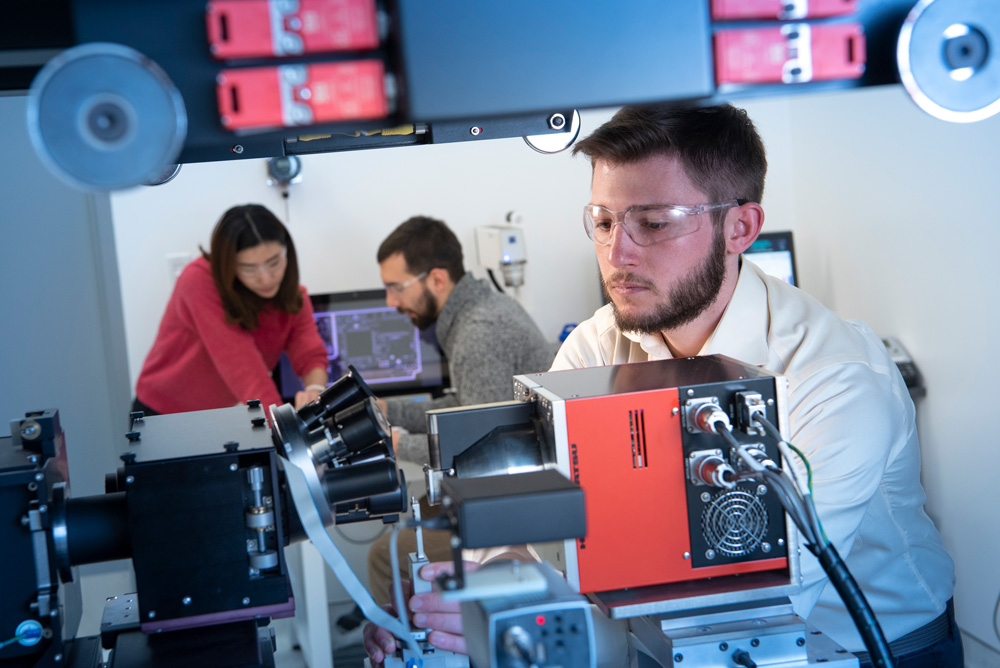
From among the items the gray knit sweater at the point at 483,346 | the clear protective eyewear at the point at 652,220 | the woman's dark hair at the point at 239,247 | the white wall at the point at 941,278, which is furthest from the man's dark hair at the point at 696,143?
the woman's dark hair at the point at 239,247

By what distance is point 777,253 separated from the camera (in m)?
3.55

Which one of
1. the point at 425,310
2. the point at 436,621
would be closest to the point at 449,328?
the point at 425,310

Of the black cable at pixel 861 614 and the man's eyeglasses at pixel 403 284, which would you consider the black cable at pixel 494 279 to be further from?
the black cable at pixel 861 614

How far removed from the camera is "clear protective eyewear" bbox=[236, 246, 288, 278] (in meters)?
3.00

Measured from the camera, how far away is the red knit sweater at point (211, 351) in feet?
9.68

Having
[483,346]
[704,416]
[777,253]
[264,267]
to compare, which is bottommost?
[483,346]

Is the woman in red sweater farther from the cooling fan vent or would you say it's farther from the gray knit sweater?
the cooling fan vent

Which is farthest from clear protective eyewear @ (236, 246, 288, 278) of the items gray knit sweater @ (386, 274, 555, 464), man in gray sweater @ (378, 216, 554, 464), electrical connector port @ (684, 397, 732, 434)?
electrical connector port @ (684, 397, 732, 434)

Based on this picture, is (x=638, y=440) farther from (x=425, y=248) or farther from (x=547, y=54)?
(x=425, y=248)

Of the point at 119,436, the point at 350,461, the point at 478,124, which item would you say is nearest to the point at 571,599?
the point at 350,461

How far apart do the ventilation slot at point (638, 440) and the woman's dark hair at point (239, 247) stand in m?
2.30

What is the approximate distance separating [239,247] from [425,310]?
2.28ft

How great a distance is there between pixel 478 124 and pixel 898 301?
8.02 ft

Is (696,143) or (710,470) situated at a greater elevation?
(696,143)
